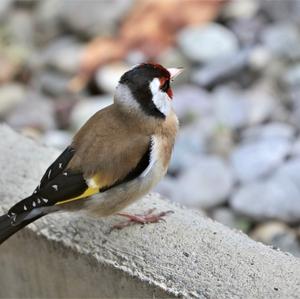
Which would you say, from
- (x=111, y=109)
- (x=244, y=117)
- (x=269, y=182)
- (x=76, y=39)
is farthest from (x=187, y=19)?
(x=111, y=109)

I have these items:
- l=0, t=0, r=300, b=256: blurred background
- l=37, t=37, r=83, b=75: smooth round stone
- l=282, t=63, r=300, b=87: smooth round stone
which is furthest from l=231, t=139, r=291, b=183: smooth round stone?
l=37, t=37, r=83, b=75: smooth round stone

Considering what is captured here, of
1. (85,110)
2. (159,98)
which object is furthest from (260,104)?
(159,98)

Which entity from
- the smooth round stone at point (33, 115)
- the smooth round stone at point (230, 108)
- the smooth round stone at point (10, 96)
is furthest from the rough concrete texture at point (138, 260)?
the smooth round stone at point (10, 96)

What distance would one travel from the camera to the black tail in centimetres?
329

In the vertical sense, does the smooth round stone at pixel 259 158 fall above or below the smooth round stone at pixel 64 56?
below

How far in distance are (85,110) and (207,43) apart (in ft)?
3.46

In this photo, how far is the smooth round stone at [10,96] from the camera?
21.6 feet

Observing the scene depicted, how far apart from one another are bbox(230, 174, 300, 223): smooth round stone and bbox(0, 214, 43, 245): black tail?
210cm

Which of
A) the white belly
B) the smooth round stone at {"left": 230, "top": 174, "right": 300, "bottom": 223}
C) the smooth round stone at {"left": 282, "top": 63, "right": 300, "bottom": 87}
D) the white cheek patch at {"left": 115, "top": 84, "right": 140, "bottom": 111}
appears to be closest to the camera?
the white belly

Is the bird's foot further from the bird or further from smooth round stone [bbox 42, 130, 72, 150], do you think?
smooth round stone [bbox 42, 130, 72, 150]

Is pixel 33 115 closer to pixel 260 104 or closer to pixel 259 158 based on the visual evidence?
pixel 260 104

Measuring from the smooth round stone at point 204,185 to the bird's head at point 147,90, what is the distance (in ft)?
6.04

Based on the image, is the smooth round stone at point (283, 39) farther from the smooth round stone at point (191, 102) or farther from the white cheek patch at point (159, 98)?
the white cheek patch at point (159, 98)

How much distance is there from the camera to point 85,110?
20.5ft
